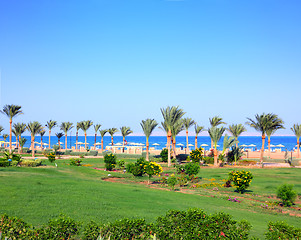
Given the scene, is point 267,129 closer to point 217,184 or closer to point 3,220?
point 217,184

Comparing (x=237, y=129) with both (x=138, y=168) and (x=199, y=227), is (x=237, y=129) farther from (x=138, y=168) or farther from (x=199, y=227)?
(x=199, y=227)

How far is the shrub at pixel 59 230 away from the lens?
731cm

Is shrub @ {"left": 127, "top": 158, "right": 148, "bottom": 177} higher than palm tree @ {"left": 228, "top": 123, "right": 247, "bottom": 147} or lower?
lower

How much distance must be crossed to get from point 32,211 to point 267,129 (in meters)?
40.7

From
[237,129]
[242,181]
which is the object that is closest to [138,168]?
[242,181]

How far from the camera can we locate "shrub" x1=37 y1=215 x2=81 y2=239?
7.31 meters

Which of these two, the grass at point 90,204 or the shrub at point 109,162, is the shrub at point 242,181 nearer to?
the grass at point 90,204

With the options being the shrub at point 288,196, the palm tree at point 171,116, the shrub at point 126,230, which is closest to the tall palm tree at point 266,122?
the palm tree at point 171,116

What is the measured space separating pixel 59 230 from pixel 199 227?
13.6ft

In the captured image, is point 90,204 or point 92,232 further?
point 90,204

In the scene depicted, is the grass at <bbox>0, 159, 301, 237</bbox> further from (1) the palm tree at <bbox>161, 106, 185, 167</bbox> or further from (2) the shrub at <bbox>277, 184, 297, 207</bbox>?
(1) the palm tree at <bbox>161, 106, 185, 167</bbox>

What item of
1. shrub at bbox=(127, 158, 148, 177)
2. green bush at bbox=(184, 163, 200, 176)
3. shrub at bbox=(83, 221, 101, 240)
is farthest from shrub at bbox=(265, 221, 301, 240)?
shrub at bbox=(127, 158, 148, 177)

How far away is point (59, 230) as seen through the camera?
7488mm

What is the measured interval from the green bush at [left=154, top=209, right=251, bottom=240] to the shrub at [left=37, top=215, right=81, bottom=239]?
245cm
